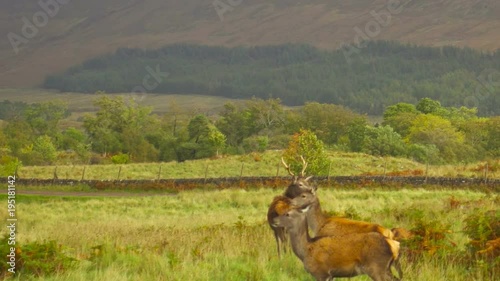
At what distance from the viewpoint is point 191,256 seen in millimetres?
12594

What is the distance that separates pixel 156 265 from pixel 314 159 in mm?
44150

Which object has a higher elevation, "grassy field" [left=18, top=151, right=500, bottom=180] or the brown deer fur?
the brown deer fur

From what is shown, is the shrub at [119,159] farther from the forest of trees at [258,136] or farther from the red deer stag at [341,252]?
the red deer stag at [341,252]

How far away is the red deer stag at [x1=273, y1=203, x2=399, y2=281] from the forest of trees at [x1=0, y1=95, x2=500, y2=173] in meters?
70.0

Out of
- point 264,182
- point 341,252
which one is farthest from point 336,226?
point 264,182

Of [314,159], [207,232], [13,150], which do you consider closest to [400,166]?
[314,159]

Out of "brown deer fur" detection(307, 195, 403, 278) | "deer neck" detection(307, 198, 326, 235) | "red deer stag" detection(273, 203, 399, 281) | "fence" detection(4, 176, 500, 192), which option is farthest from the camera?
"fence" detection(4, 176, 500, 192)

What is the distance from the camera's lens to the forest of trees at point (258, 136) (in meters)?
90.9

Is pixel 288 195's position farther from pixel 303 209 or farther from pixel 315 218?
pixel 303 209

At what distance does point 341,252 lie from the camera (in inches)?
373

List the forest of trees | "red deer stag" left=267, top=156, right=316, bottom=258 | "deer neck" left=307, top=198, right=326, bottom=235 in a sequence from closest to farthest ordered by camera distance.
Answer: "deer neck" left=307, top=198, right=326, bottom=235
"red deer stag" left=267, top=156, right=316, bottom=258
the forest of trees

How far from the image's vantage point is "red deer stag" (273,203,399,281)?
9.16 metres

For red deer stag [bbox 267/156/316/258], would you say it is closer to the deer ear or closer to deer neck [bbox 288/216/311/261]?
the deer ear

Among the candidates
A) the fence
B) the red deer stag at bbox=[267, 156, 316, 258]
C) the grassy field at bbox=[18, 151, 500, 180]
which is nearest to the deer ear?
the red deer stag at bbox=[267, 156, 316, 258]
